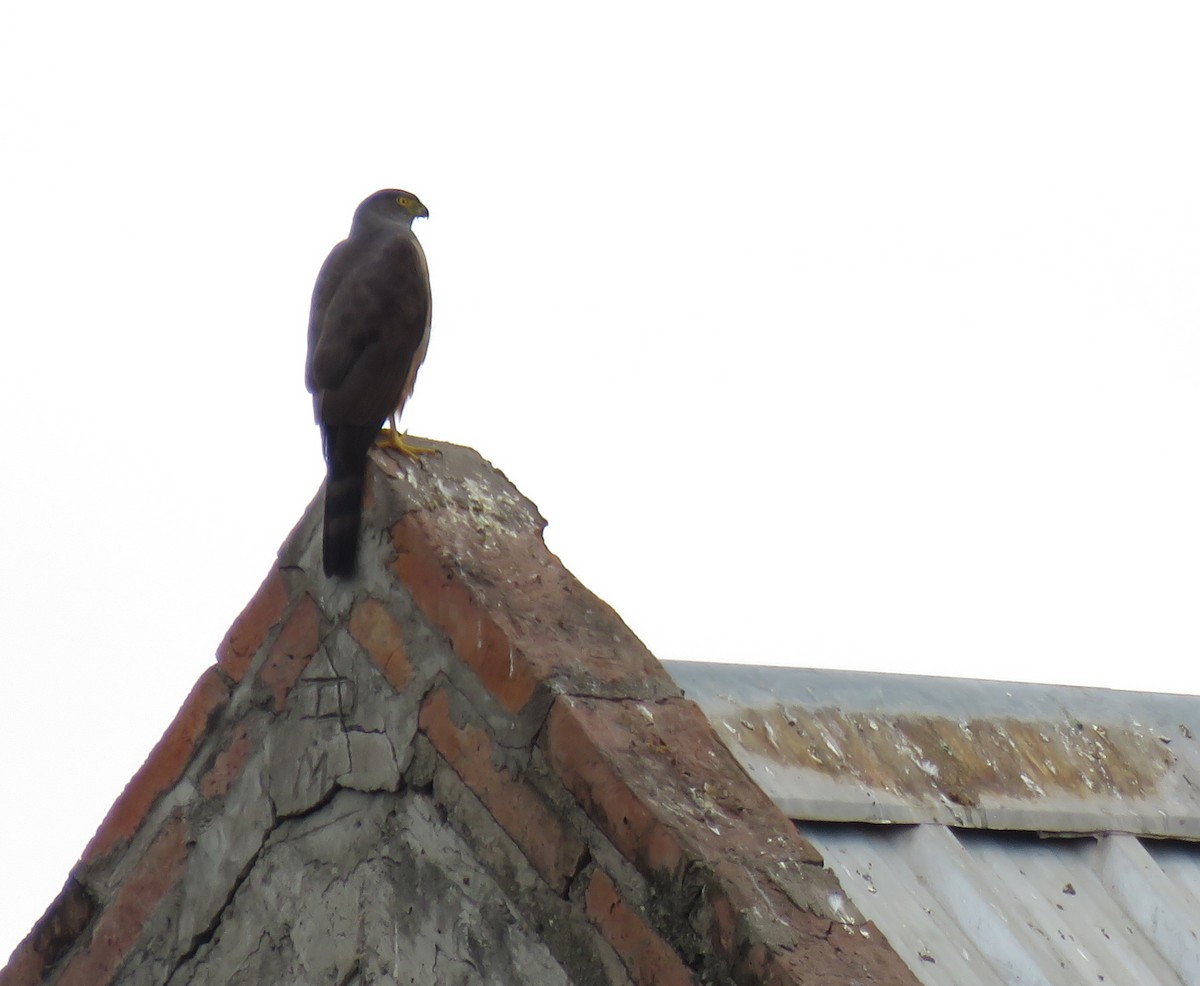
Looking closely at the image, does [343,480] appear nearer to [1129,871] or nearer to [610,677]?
[610,677]

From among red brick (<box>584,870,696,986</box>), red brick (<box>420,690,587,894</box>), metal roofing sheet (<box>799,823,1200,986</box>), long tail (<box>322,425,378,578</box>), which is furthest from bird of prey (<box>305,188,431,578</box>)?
metal roofing sheet (<box>799,823,1200,986</box>)

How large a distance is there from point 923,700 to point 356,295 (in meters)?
1.61

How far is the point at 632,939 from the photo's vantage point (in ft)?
8.62

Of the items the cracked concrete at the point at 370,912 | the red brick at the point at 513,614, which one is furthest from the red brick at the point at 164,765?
the red brick at the point at 513,614

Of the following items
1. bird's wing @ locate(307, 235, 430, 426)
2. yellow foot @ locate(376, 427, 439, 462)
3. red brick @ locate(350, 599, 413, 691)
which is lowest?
red brick @ locate(350, 599, 413, 691)

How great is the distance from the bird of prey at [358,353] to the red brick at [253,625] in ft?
0.62

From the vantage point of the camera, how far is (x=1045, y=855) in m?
3.64

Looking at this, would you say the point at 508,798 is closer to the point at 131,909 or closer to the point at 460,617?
the point at 460,617

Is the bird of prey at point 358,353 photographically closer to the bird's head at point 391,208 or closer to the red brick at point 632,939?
the bird's head at point 391,208

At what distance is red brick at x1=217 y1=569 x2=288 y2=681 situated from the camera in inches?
131

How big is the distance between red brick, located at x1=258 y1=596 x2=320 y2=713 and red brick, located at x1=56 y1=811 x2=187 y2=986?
13.8 inches

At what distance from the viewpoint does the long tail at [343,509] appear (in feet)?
10.4

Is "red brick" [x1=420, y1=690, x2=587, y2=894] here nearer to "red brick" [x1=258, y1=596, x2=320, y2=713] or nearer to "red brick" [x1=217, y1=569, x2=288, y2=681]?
"red brick" [x1=258, y1=596, x2=320, y2=713]

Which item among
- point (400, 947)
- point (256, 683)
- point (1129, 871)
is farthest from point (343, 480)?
point (1129, 871)
